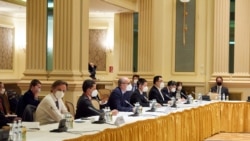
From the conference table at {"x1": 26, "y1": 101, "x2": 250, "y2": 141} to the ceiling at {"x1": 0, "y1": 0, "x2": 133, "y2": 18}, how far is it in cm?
400

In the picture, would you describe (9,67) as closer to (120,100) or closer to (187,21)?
(187,21)

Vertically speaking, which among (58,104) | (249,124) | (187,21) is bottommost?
(249,124)

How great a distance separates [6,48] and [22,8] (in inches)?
72.8

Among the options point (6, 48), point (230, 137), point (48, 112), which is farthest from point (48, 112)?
point (6, 48)

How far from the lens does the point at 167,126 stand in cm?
697

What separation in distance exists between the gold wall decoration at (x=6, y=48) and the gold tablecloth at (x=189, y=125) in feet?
26.9

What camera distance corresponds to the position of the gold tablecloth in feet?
18.0

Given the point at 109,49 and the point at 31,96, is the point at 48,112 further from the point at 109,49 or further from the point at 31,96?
the point at 109,49

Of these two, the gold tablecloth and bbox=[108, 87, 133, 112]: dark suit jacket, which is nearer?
the gold tablecloth

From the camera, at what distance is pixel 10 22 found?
16906 mm

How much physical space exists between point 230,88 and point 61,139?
9.72 metres

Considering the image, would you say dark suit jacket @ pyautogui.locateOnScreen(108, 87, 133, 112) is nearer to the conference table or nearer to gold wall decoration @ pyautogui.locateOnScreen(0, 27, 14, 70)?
the conference table

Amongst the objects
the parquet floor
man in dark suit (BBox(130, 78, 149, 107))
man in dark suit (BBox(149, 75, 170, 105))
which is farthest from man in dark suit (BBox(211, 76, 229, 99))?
man in dark suit (BBox(130, 78, 149, 107))

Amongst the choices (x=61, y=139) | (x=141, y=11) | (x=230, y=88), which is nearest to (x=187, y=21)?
(x=141, y=11)
